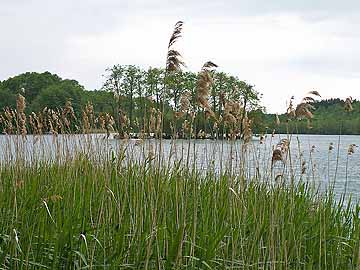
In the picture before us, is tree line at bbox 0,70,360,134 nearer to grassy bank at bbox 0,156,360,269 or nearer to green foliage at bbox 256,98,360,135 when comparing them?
green foliage at bbox 256,98,360,135

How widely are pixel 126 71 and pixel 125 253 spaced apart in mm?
4179

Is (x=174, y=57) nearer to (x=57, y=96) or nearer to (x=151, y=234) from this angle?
(x=151, y=234)

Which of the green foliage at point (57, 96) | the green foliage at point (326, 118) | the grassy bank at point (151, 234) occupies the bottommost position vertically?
the grassy bank at point (151, 234)

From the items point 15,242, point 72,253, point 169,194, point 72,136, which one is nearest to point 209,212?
point 169,194

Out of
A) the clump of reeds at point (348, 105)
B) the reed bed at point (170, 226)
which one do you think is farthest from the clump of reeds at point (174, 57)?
the clump of reeds at point (348, 105)

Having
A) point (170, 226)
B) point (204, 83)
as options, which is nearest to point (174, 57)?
point (204, 83)

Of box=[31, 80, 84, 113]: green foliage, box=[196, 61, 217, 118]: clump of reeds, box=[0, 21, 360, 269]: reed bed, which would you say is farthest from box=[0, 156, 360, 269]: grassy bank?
box=[31, 80, 84, 113]: green foliage

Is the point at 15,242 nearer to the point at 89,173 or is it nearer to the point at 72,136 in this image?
the point at 89,173

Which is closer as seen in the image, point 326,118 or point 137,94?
point 137,94

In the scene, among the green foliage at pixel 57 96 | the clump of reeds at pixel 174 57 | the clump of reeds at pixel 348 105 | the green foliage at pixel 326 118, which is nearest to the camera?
the clump of reeds at pixel 174 57

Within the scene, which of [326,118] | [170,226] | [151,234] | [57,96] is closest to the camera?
[151,234]

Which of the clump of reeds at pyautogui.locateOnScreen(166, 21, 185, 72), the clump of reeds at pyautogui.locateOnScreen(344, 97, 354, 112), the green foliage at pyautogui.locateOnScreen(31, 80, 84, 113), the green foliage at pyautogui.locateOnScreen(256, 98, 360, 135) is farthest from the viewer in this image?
the green foliage at pyautogui.locateOnScreen(31, 80, 84, 113)

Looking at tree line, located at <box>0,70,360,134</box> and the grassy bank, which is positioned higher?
tree line, located at <box>0,70,360,134</box>

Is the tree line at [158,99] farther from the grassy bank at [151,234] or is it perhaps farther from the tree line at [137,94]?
the grassy bank at [151,234]
